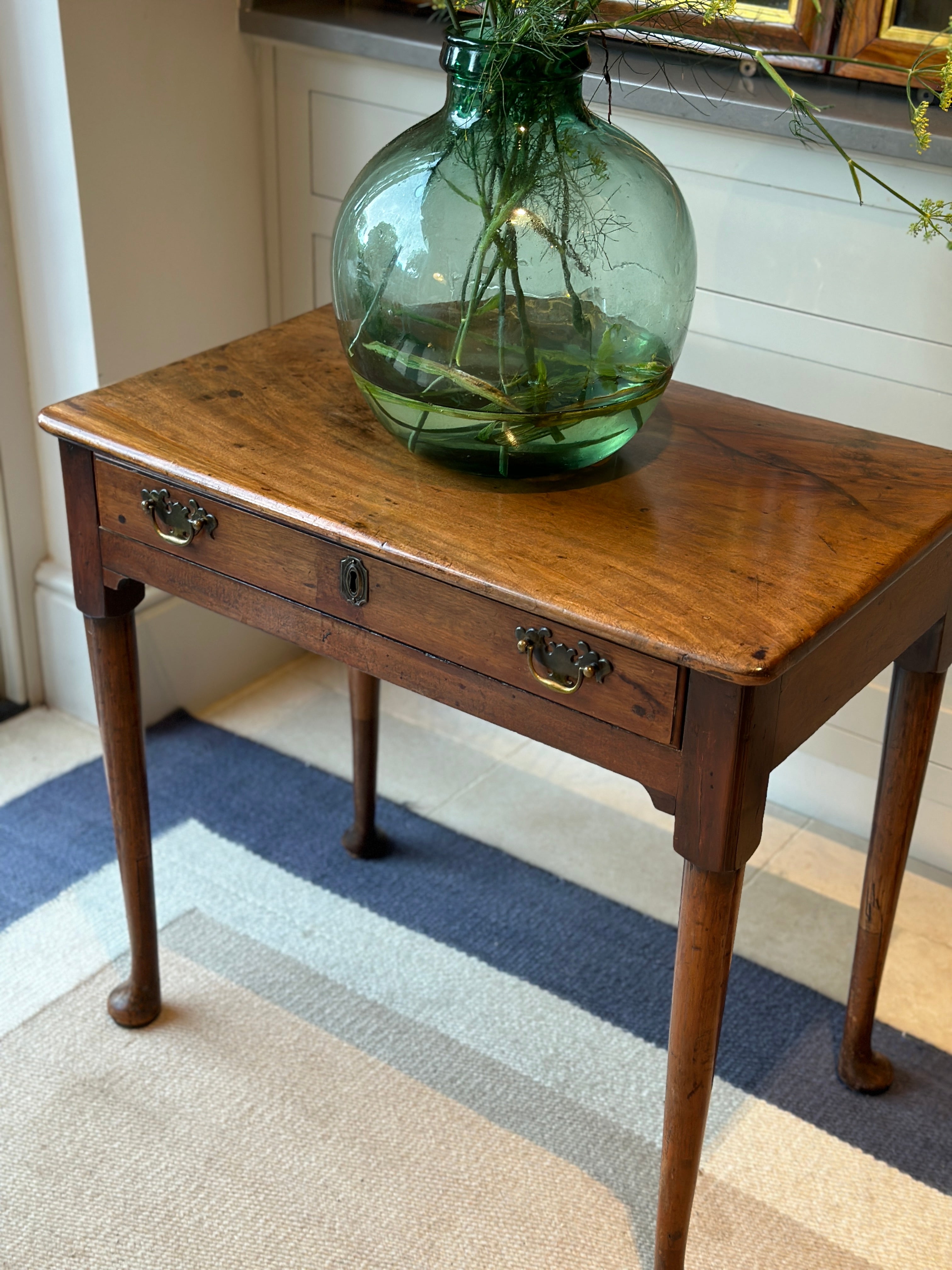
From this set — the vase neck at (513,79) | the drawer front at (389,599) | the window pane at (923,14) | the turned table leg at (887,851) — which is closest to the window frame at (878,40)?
the window pane at (923,14)

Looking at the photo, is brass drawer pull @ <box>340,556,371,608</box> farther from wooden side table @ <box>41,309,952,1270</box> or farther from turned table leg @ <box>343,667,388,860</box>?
turned table leg @ <box>343,667,388,860</box>

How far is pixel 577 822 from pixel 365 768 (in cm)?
34

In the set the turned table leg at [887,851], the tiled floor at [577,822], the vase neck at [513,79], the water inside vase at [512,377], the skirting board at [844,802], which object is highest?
the vase neck at [513,79]

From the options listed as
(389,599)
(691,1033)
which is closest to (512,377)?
(389,599)

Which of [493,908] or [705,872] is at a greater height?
[705,872]

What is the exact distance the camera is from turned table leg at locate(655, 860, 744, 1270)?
1032 mm

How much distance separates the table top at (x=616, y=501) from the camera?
38.1 inches

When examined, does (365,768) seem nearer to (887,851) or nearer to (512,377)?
(887,851)

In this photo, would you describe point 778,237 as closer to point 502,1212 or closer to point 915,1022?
point 915,1022

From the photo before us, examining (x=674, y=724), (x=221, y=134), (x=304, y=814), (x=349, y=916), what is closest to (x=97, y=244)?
(x=221, y=134)

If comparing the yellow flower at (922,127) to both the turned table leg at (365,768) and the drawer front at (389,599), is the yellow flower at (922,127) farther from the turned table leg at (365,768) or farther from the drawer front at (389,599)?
the turned table leg at (365,768)

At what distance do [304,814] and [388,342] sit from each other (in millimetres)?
998

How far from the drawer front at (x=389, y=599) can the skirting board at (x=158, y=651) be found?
0.80m

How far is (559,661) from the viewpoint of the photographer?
1007 millimetres
